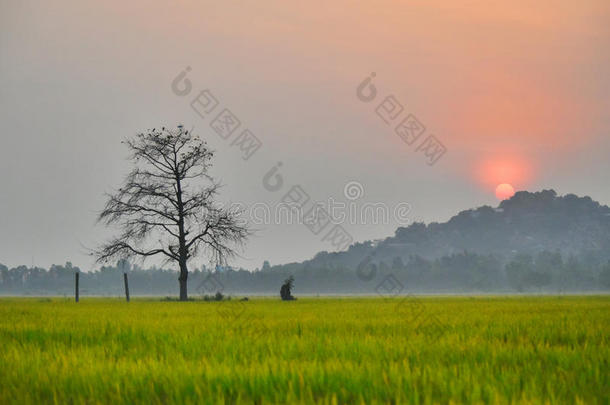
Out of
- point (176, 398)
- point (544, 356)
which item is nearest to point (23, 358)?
point (176, 398)

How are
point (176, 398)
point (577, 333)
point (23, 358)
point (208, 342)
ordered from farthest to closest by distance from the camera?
point (577, 333)
point (208, 342)
point (23, 358)
point (176, 398)

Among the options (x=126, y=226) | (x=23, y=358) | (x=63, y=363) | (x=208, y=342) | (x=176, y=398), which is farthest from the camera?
(x=126, y=226)

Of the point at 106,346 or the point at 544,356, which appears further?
the point at 106,346

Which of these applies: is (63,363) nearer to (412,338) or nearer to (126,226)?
(412,338)

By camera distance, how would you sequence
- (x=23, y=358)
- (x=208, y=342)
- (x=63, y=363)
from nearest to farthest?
(x=63, y=363), (x=23, y=358), (x=208, y=342)

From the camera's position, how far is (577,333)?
1032 centimetres

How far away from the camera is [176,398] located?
4.87 m

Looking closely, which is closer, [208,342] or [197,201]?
[208,342]

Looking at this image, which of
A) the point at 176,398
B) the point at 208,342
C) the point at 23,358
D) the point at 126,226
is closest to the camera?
the point at 176,398

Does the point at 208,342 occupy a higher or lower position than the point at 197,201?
lower

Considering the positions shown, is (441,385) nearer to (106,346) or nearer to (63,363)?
(63,363)

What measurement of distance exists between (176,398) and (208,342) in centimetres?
425

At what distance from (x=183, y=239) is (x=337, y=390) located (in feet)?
146

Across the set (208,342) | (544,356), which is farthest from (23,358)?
(544,356)
